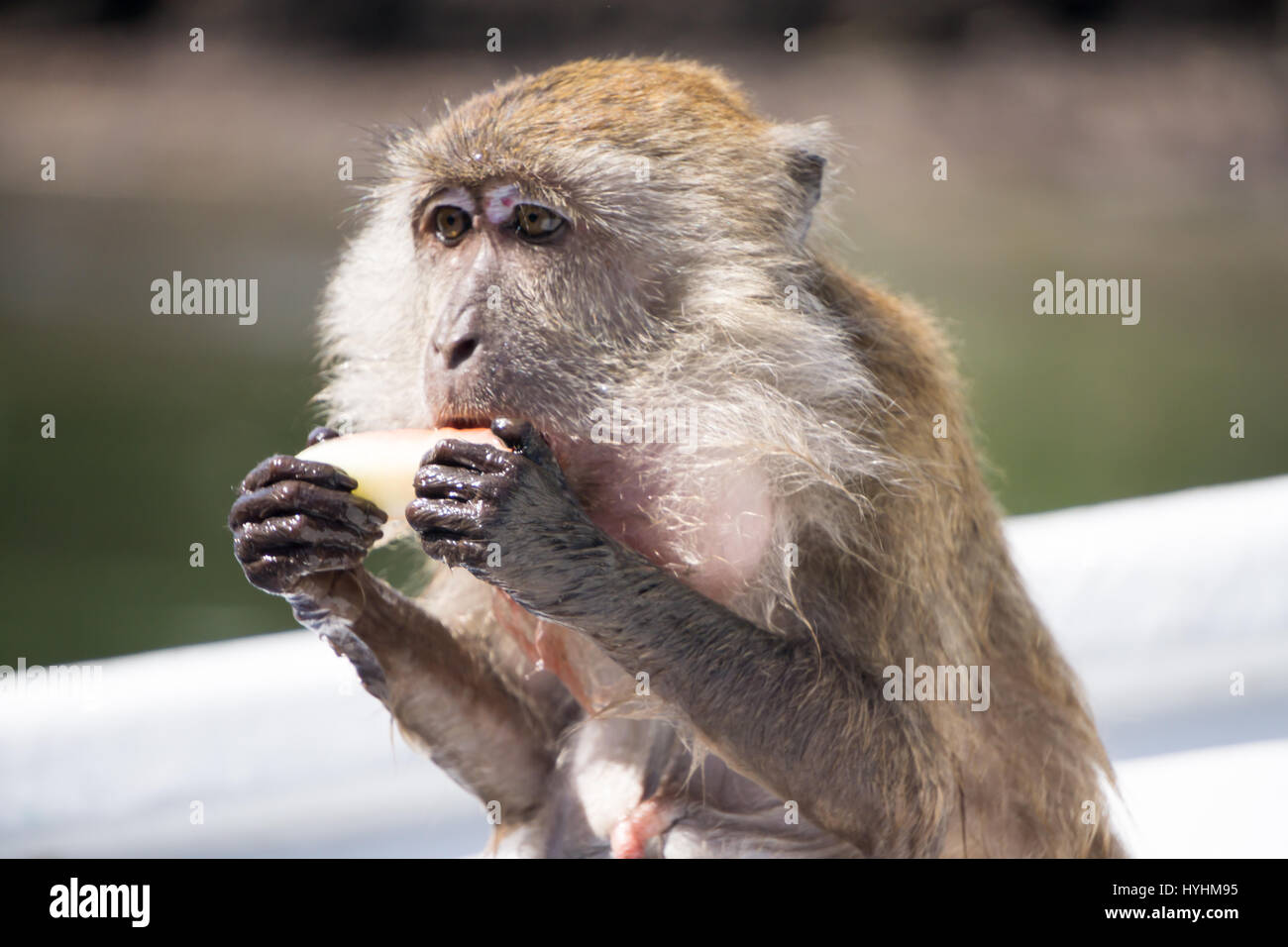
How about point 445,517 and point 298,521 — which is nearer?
point 445,517

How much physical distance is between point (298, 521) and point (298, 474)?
90 mm

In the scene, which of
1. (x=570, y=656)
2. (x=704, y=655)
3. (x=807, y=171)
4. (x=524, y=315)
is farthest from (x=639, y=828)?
(x=807, y=171)

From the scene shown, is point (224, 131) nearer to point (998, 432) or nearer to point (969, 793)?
point (998, 432)

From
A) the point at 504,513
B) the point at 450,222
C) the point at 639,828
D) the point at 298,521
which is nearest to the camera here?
the point at 504,513

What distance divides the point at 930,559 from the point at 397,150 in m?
1.51

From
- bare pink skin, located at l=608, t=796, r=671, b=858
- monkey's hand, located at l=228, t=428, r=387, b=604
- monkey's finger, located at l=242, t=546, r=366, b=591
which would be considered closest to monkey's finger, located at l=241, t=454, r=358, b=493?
monkey's hand, located at l=228, t=428, r=387, b=604

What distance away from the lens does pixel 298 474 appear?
7.76ft

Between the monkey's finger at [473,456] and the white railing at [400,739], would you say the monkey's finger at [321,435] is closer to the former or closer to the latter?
the monkey's finger at [473,456]

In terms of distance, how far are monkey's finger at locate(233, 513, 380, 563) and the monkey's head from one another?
29cm

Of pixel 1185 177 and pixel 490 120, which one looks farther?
pixel 1185 177

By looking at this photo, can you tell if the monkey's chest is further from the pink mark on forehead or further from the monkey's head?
the pink mark on forehead

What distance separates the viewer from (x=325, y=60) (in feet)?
50.6

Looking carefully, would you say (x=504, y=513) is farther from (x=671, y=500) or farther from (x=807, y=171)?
(x=807, y=171)
